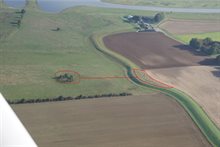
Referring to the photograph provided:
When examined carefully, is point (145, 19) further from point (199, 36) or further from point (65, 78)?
point (65, 78)

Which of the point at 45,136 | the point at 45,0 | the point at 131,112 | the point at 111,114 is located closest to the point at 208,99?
the point at 131,112

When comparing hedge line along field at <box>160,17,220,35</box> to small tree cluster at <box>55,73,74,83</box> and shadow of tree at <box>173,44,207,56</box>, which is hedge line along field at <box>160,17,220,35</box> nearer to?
shadow of tree at <box>173,44,207,56</box>

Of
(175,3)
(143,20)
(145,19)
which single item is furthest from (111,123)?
(175,3)

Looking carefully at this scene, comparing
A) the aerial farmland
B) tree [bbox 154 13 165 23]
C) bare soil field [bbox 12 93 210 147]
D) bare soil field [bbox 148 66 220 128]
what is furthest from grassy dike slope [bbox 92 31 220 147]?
tree [bbox 154 13 165 23]

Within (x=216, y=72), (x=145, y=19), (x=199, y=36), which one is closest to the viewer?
(x=216, y=72)

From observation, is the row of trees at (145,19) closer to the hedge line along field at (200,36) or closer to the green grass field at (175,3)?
the hedge line along field at (200,36)

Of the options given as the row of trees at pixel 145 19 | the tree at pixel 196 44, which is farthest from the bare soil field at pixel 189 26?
the tree at pixel 196 44
